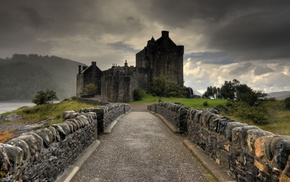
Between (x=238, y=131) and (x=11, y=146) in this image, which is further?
(x=238, y=131)

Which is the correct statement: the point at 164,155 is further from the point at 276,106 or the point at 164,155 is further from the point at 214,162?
the point at 276,106

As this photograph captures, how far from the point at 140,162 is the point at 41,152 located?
322 centimetres

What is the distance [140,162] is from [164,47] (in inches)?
2482

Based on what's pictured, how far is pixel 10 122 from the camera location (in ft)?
144

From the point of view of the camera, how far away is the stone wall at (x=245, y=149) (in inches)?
138

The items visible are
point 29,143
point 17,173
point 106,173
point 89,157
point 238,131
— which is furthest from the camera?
point 89,157

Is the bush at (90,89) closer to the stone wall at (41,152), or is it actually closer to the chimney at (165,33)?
the chimney at (165,33)

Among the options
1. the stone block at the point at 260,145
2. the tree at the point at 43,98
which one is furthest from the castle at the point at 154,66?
the stone block at the point at 260,145

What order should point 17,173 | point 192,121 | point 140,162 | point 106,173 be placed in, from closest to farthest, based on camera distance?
point 17,173 < point 106,173 < point 140,162 < point 192,121

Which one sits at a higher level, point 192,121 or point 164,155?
point 192,121

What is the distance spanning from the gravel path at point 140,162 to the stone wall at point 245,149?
708 mm

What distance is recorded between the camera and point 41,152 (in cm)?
453

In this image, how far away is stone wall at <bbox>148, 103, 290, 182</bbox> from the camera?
3506 mm

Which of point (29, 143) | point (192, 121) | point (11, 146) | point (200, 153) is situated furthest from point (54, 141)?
point (192, 121)
